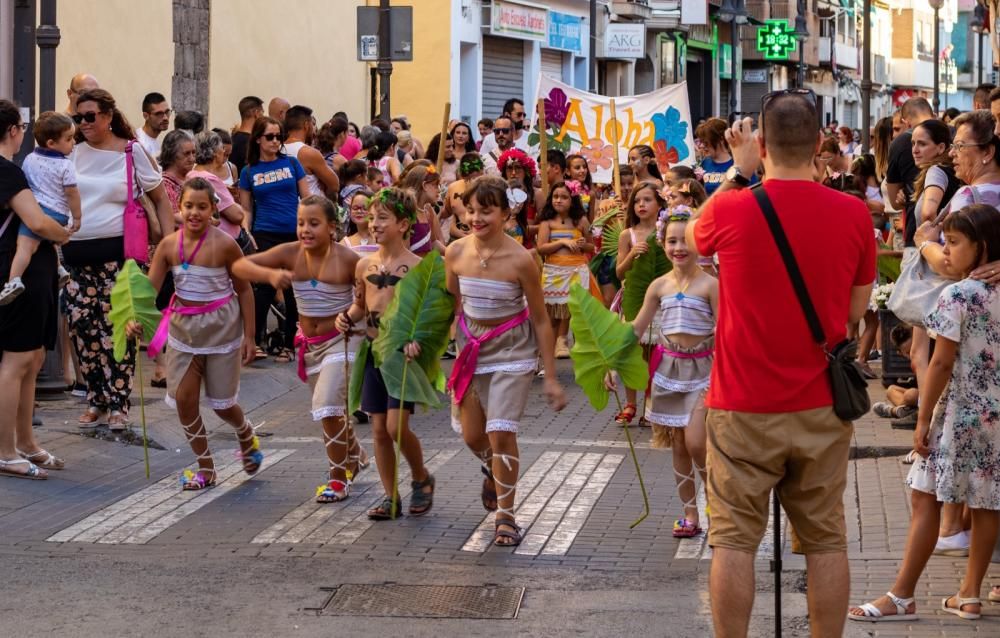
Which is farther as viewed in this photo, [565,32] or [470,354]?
[565,32]

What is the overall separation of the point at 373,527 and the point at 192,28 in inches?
554

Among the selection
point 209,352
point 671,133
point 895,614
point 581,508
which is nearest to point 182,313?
point 209,352

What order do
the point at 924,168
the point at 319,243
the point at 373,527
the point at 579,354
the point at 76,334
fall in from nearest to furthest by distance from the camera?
the point at 579,354
the point at 373,527
the point at 319,243
the point at 924,168
the point at 76,334

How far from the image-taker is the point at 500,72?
116ft

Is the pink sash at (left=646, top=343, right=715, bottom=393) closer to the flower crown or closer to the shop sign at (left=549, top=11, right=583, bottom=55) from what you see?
the flower crown

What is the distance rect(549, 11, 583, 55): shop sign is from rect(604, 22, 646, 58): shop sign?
245 cm

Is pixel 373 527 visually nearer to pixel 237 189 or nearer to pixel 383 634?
pixel 383 634

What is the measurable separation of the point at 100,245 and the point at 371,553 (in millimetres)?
3708

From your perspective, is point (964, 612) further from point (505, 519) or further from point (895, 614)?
point (505, 519)

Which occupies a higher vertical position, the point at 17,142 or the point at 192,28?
the point at 192,28

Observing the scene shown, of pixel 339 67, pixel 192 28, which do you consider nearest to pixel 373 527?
pixel 192 28

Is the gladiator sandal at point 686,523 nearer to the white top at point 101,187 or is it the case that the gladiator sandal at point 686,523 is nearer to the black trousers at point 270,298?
the white top at point 101,187

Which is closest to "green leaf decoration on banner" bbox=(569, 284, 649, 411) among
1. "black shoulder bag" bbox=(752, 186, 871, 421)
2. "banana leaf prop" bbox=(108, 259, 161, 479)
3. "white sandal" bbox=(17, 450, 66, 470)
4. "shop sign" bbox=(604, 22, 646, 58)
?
"black shoulder bag" bbox=(752, 186, 871, 421)

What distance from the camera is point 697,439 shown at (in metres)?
8.38
